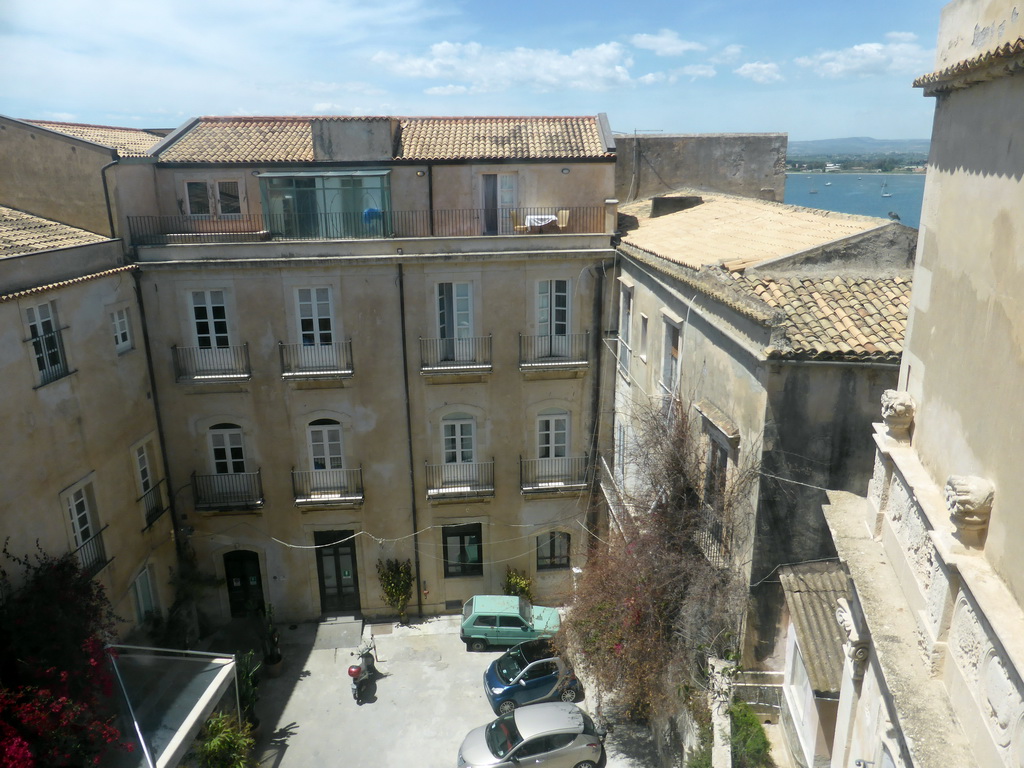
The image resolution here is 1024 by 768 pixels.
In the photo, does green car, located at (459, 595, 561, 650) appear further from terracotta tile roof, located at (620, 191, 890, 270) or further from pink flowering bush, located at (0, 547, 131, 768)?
terracotta tile roof, located at (620, 191, 890, 270)

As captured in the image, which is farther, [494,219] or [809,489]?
[494,219]

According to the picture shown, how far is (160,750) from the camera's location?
1466cm

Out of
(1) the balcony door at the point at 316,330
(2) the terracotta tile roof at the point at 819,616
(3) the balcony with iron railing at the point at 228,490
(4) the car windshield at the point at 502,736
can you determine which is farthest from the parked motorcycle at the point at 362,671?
(2) the terracotta tile roof at the point at 819,616

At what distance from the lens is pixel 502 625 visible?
2248 cm

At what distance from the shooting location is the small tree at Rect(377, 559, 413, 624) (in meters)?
23.9

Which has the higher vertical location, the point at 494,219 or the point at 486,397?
the point at 494,219

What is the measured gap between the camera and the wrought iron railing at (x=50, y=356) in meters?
16.5

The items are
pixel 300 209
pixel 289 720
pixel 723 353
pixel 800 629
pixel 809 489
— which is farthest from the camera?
pixel 300 209

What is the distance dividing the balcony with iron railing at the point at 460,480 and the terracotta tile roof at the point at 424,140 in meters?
9.37

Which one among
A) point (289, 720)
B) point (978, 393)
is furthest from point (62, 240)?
point (978, 393)

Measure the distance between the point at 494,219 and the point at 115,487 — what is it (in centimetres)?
1298

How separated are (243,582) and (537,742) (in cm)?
1162

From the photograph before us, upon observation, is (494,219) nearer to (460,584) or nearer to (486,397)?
(486,397)

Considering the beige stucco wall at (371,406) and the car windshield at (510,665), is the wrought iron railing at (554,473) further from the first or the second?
the car windshield at (510,665)
